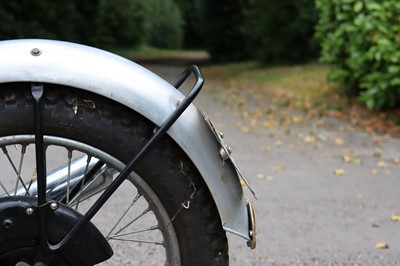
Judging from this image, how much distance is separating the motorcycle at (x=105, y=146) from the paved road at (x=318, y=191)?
6.48 ft

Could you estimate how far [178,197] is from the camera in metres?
2.30

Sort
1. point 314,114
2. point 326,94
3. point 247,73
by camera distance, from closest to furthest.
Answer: point 314,114 < point 326,94 < point 247,73

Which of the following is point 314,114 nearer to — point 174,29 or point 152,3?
point 152,3

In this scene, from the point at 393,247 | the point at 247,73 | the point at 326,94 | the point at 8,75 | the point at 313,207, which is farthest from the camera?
the point at 247,73

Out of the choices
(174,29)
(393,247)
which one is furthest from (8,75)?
(174,29)

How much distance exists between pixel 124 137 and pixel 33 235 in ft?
1.35

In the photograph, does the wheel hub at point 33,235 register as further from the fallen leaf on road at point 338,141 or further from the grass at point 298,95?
the grass at point 298,95

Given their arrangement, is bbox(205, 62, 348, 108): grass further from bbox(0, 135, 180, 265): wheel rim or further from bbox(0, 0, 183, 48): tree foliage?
bbox(0, 135, 180, 265): wheel rim

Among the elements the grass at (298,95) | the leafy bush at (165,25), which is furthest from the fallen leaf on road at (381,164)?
the leafy bush at (165,25)

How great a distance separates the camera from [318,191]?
6.30m

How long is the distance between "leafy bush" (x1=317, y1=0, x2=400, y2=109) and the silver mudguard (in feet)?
23.3

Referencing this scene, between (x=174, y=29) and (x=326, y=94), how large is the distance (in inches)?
1512

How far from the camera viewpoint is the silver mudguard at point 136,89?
87.9 inches

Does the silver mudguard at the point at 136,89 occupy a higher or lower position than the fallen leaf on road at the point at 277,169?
higher
